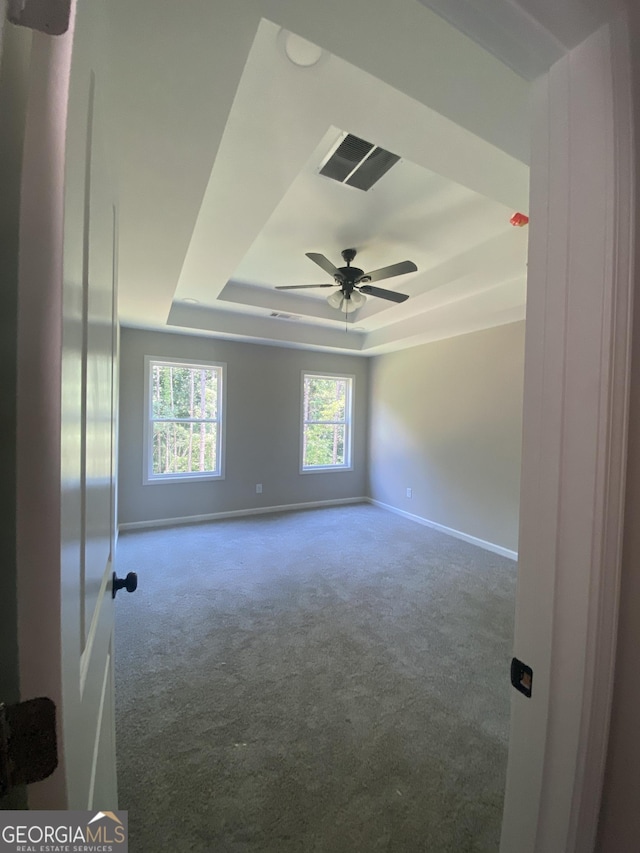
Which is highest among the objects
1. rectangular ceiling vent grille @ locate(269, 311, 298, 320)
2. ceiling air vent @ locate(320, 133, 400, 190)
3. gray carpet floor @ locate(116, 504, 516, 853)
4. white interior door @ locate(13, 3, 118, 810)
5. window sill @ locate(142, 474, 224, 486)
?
ceiling air vent @ locate(320, 133, 400, 190)

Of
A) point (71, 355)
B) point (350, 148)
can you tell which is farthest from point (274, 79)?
point (71, 355)

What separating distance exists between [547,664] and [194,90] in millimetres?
1851

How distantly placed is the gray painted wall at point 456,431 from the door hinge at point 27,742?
12.7 ft

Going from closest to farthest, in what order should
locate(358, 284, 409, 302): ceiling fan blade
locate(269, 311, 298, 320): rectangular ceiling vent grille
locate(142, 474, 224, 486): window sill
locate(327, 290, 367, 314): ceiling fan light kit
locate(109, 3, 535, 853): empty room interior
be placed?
1. locate(109, 3, 535, 853): empty room interior
2. locate(358, 284, 409, 302): ceiling fan blade
3. locate(327, 290, 367, 314): ceiling fan light kit
4. locate(269, 311, 298, 320): rectangular ceiling vent grille
5. locate(142, 474, 224, 486): window sill

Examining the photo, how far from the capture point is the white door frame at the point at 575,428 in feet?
1.95

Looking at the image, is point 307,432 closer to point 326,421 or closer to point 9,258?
point 326,421

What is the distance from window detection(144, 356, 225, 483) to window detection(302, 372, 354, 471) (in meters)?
1.36

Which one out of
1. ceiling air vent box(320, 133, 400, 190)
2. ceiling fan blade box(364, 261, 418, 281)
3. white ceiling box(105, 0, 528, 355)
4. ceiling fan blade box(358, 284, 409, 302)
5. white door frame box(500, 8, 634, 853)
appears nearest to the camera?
white door frame box(500, 8, 634, 853)

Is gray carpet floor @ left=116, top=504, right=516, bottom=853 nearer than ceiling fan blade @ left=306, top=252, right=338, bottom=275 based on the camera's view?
Yes

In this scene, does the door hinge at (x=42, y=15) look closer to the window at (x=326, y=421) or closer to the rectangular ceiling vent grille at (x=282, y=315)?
the rectangular ceiling vent grille at (x=282, y=315)

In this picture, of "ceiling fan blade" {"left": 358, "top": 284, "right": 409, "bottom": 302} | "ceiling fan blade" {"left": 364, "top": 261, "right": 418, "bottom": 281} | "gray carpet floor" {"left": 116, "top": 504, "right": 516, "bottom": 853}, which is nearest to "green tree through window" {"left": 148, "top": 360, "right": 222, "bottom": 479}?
"gray carpet floor" {"left": 116, "top": 504, "right": 516, "bottom": 853}

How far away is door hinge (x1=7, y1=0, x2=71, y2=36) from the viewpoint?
33 centimetres

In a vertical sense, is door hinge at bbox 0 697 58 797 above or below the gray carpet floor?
above

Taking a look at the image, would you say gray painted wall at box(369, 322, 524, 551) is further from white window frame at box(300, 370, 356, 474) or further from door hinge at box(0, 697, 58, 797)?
door hinge at box(0, 697, 58, 797)
